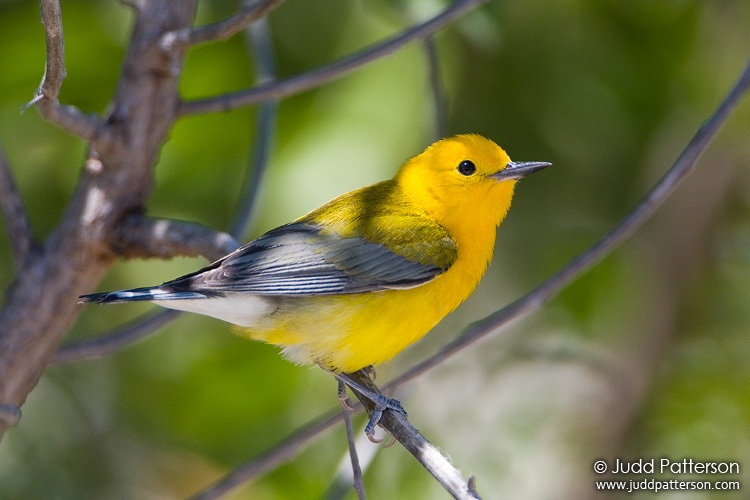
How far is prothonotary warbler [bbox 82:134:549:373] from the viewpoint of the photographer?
9.53 feet

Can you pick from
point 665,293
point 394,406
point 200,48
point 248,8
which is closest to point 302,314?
point 394,406

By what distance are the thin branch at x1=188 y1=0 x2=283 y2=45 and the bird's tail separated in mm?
798

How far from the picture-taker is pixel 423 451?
2.29 metres

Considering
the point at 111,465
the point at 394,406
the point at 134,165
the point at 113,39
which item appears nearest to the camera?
the point at 394,406

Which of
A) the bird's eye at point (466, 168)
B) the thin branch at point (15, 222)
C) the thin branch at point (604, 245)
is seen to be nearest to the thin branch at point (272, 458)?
the thin branch at point (604, 245)

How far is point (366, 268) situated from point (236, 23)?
3.16 feet

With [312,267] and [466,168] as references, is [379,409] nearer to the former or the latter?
[312,267]

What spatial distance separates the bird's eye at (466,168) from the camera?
3.42 m

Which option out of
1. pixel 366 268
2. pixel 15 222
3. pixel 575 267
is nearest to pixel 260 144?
pixel 366 268

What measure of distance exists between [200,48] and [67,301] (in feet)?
5.09

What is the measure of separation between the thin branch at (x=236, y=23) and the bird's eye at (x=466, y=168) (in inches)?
44.6

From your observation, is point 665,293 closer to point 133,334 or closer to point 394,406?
point 394,406

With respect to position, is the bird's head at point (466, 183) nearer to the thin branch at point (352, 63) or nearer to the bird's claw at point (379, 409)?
the thin branch at point (352, 63)

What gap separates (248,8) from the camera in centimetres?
254
